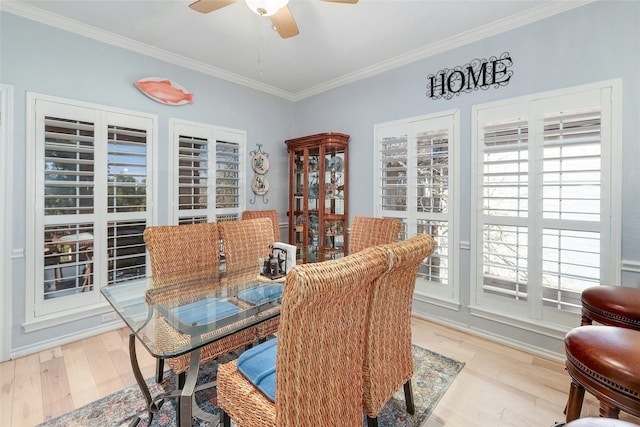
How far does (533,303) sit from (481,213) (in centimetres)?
86

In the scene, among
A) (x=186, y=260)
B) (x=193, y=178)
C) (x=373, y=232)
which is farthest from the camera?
(x=193, y=178)

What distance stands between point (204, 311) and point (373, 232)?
168cm

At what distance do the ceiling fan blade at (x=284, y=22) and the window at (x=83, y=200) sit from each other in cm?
177

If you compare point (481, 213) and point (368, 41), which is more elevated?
point (368, 41)

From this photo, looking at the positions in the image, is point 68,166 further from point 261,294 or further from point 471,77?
point 471,77

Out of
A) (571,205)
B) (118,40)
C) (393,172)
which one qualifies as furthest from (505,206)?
(118,40)

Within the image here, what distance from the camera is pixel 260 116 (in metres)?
3.98

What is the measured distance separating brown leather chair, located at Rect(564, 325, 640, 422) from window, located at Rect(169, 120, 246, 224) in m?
3.33

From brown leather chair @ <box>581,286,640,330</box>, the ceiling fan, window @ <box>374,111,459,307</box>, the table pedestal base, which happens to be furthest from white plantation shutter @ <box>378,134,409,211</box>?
the table pedestal base

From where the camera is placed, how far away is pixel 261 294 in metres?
1.73

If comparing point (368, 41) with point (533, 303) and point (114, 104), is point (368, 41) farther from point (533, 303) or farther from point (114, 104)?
point (533, 303)

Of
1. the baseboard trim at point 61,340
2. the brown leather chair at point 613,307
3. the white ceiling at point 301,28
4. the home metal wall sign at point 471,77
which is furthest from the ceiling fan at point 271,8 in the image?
the baseboard trim at point 61,340

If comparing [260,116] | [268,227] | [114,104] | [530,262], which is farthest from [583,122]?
[114,104]

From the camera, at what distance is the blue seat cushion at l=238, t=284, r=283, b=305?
5.38 feet
